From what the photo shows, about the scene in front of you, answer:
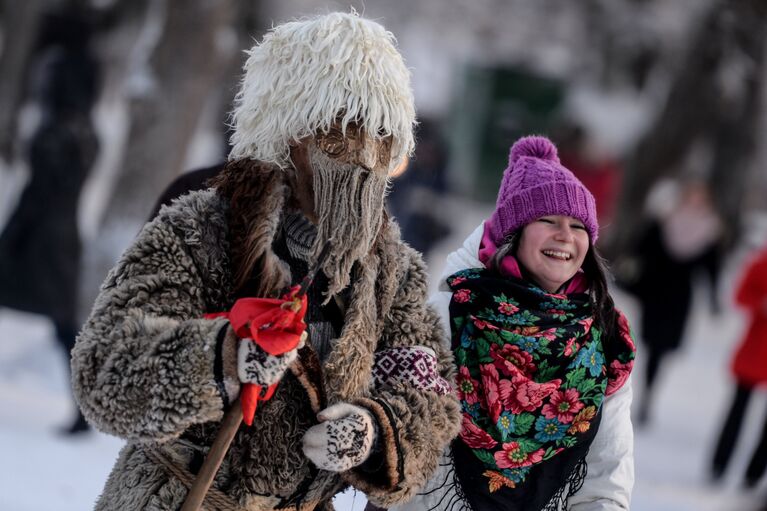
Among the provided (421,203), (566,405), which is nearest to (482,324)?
(566,405)

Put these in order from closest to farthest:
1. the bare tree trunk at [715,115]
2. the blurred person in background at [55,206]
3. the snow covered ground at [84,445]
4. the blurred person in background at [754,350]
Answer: the snow covered ground at [84,445]
the blurred person in background at [55,206]
the blurred person in background at [754,350]
the bare tree trunk at [715,115]

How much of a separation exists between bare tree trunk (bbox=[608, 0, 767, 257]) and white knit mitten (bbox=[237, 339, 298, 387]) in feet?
34.1

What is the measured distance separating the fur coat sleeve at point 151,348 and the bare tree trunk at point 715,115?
1033 centimetres

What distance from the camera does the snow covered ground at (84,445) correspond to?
16.6 feet

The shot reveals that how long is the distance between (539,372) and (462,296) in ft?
0.90

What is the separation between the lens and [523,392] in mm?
2666

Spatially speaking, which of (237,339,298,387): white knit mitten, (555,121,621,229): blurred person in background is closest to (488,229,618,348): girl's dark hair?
(237,339,298,387): white knit mitten

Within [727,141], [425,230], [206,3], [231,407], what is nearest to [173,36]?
[206,3]

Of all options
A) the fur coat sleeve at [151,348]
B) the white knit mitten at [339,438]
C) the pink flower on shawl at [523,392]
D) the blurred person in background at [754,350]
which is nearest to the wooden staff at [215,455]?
the fur coat sleeve at [151,348]

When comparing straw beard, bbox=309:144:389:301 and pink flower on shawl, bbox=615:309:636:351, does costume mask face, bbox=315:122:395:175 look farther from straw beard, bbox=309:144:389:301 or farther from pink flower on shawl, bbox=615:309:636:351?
pink flower on shawl, bbox=615:309:636:351

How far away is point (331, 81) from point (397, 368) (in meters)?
0.64

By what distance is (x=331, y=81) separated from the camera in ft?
7.38

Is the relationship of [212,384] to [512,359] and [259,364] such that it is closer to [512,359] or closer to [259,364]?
[259,364]

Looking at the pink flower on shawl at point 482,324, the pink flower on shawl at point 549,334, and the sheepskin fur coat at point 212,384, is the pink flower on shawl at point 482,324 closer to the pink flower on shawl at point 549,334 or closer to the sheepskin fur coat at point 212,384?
the pink flower on shawl at point 549,334
